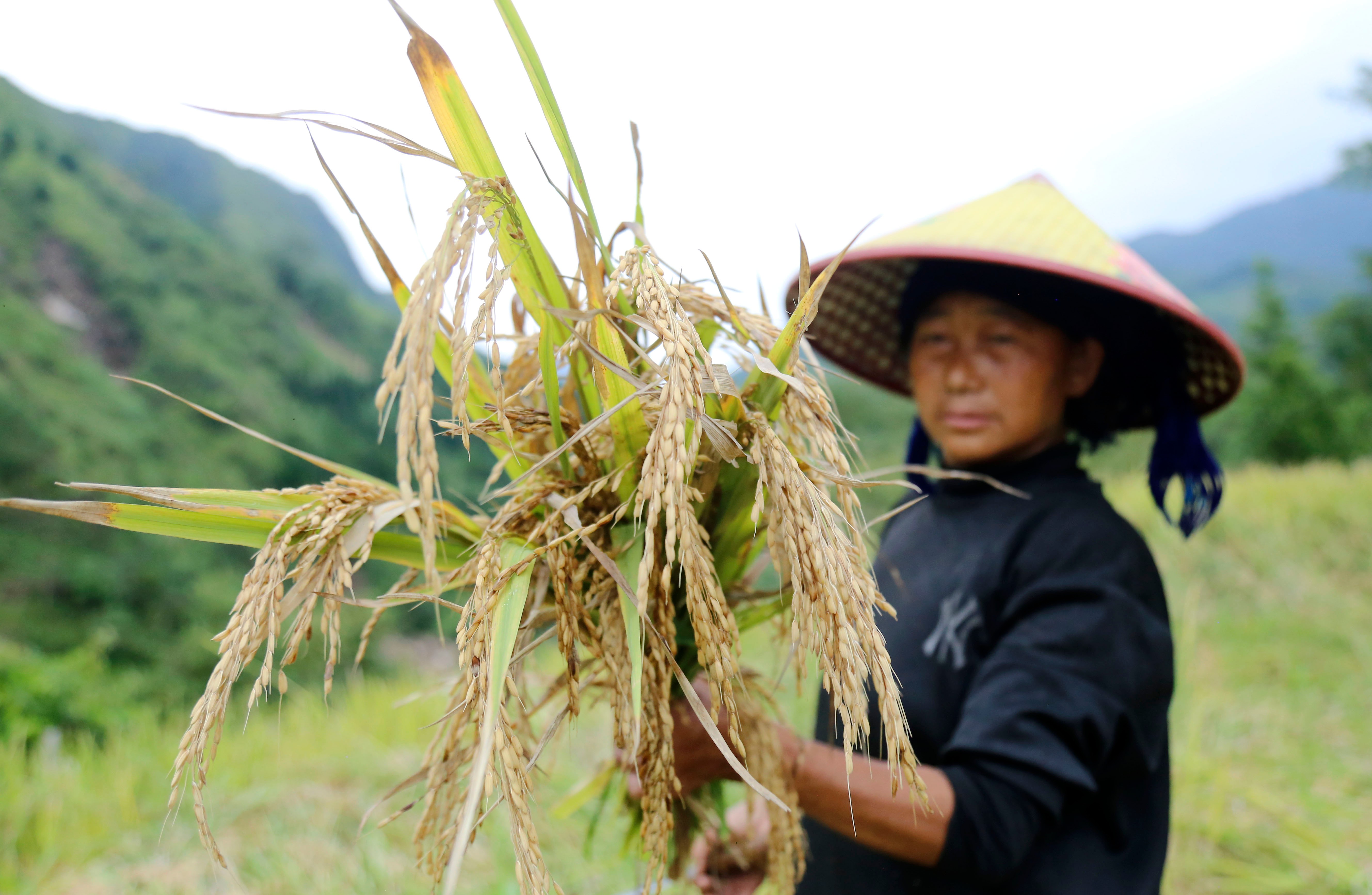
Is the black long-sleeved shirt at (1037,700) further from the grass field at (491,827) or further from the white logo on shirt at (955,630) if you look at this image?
the grass field at (491,827)

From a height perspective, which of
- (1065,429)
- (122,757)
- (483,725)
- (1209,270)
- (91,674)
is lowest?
(91,674)

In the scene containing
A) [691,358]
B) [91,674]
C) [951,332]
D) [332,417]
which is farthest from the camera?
[332,417]

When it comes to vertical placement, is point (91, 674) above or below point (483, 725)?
below

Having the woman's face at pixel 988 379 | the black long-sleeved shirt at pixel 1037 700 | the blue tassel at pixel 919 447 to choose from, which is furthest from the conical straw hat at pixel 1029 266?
the black long-sleeved shirt at pixel 1037 700

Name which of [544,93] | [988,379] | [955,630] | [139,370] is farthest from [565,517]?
[139,370]

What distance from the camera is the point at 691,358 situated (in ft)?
2.17

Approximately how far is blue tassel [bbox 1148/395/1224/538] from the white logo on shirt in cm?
70

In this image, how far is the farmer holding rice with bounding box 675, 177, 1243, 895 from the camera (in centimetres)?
125

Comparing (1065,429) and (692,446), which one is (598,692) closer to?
(692,446)

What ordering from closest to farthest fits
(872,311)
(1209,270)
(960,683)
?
(960,683) < (872,311) < (1209,270)

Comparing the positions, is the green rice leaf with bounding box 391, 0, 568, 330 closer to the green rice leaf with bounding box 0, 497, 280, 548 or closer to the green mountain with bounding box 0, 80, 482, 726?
the green rice leaf with bounding box 0, 497, 280, 548

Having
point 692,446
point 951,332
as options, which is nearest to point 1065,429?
point 951,332

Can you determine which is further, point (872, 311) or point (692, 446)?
point (872, 311)

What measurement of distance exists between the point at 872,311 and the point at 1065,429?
698 millimetres
